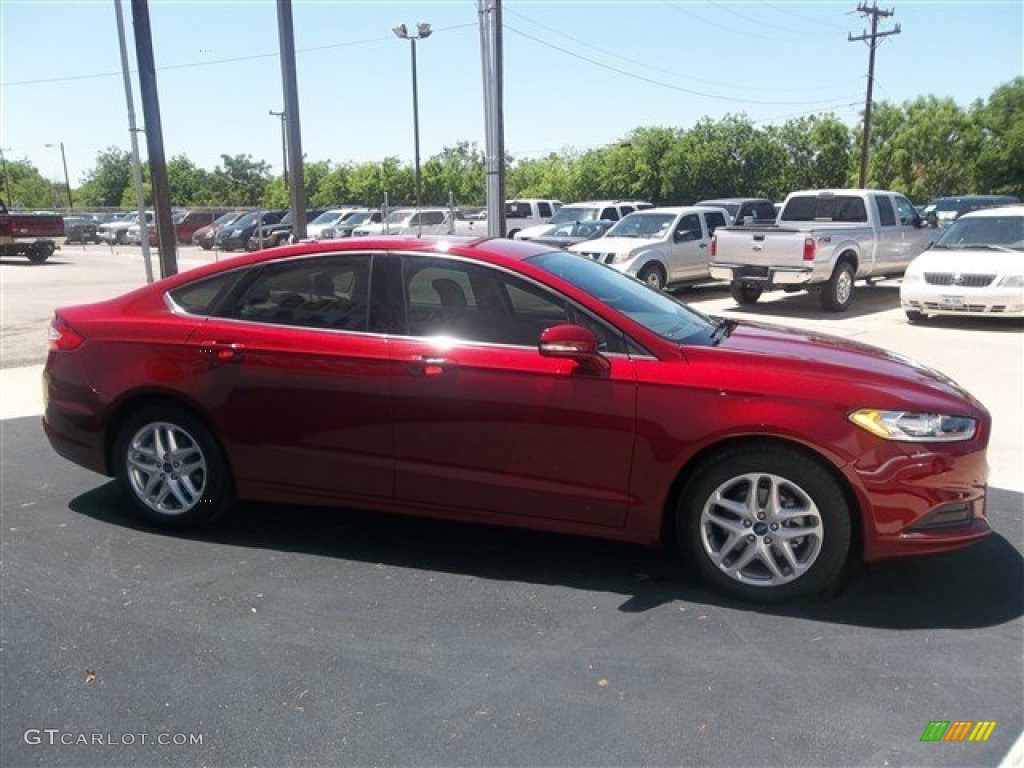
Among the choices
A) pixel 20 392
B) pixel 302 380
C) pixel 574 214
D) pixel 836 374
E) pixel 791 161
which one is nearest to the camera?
pixel 836 374

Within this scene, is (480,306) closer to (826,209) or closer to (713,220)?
(826,209)

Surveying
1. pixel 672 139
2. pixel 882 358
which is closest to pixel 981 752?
pixel 882 358

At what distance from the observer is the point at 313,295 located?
4238mm

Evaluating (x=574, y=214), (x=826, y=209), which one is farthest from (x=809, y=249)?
(x=574, y=214)

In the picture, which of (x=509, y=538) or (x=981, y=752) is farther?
(x=509, y=538)

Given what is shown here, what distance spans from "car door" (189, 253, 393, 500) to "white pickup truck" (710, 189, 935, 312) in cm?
1032

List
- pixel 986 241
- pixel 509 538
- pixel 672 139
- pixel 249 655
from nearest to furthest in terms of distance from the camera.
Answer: pixel 249 655 < pixel 509 538 < pixel 986 241 < pixel 672 139

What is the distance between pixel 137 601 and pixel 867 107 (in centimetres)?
4228

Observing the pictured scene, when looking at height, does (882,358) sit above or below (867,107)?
below

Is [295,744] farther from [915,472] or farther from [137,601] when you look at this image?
[915,472]

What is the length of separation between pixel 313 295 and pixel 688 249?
41.5ft

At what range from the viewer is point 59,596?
3.77 m

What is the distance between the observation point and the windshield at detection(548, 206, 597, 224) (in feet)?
72.1

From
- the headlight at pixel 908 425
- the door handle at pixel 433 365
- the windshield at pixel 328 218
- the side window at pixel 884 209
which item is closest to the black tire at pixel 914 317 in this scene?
the side window at pixel 884 209
